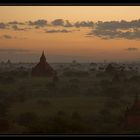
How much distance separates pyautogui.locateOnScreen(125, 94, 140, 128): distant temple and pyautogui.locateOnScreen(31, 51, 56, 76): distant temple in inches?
27.9

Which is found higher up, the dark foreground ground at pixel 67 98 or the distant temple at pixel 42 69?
the distant temple at pixel 42 69

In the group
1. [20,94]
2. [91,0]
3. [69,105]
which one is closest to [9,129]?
[20,94]

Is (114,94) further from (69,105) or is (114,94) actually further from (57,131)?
(57,131)

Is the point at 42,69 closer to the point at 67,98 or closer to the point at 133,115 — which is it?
the point at 67,98

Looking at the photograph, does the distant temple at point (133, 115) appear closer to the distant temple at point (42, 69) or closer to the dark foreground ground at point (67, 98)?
the dark foreground ground at point (67, 98)

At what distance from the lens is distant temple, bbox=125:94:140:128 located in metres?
2.13

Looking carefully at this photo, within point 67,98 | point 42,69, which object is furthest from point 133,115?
point 42,69

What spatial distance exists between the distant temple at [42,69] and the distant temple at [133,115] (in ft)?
2.32

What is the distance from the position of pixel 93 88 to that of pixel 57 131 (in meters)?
0.45

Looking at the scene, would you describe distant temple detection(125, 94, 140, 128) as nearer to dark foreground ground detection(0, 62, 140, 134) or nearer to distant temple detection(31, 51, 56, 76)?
dark foreground ground detection(0, 62, 140, 134)

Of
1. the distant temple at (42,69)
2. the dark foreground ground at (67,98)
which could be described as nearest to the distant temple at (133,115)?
the dark foreground ground at (67,98)

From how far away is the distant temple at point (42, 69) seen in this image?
2178 mm

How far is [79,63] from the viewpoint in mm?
2209

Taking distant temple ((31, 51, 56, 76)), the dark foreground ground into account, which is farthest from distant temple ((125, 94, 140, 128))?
distant temple ((31, 51, 56, 76))
